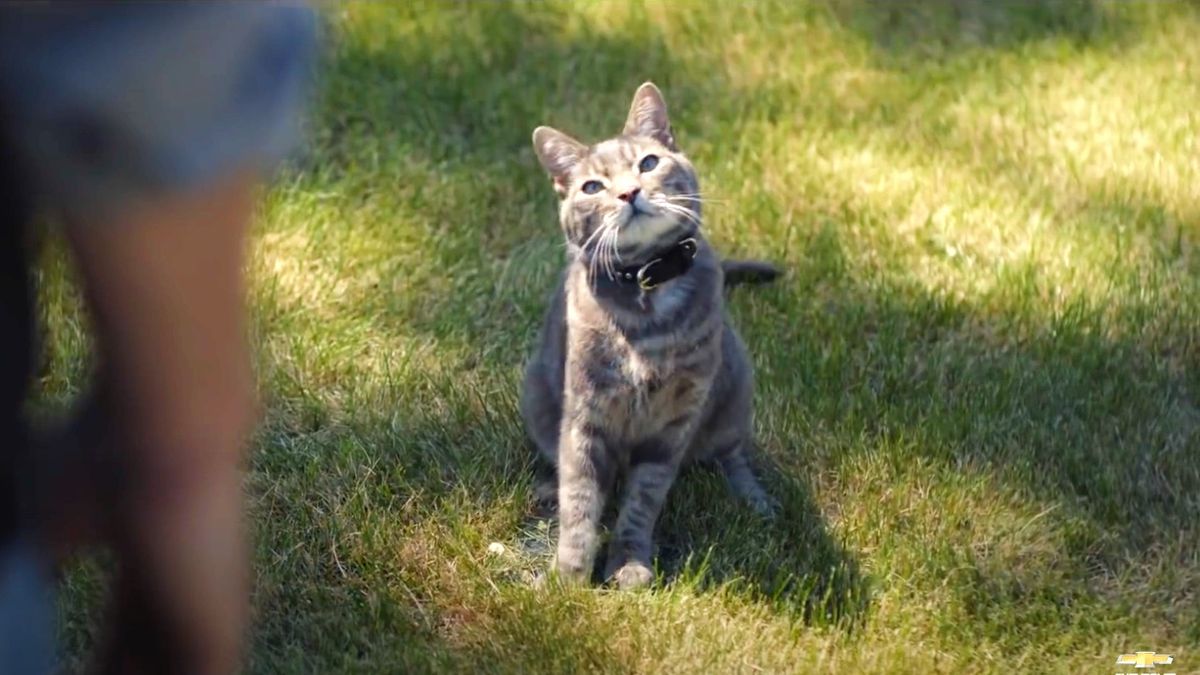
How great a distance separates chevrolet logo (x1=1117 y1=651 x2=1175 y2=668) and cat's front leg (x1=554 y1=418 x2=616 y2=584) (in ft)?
3.41

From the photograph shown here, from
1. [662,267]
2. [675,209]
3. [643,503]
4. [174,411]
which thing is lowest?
[643,503]

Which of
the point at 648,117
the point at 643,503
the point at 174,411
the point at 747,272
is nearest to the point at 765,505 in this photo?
the point at 643,503

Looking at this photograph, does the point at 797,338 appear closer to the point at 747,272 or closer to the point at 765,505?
the point at 747,272

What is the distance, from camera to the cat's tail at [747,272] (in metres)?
3.95

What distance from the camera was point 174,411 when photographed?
1023 millimetres

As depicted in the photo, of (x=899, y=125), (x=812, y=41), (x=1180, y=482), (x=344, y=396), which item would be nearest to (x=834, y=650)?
(x=1180, y=482)

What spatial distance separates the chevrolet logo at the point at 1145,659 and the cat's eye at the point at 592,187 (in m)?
1.35

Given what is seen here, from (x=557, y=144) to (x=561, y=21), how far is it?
2502 millimetres

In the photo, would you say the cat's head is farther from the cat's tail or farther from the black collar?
the cat's tail

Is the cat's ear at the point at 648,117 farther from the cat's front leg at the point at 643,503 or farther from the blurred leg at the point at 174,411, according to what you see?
the blurred leg at the point at 174,411

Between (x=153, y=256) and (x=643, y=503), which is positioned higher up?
(x=153, y=256)

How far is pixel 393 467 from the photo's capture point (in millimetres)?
3238

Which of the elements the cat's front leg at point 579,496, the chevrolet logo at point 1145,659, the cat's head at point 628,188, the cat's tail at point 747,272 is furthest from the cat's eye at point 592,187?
the chevrolet logo at point 1145,659

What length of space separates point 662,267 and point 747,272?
109 cm
